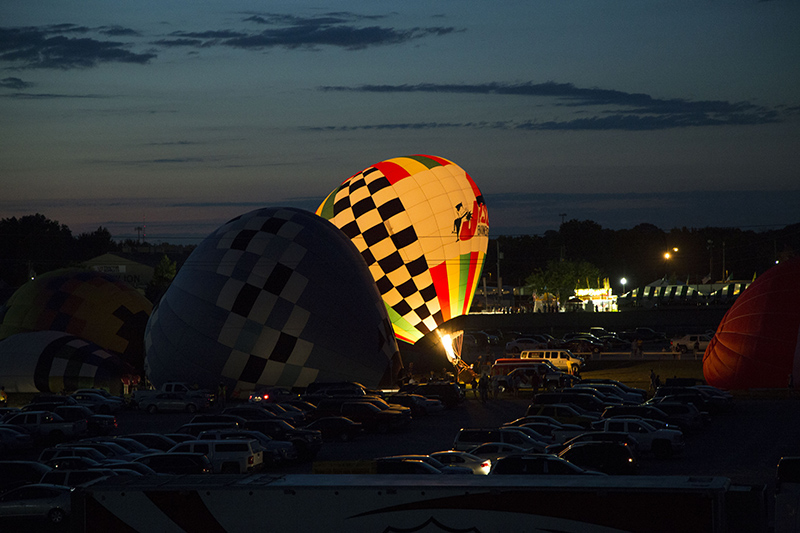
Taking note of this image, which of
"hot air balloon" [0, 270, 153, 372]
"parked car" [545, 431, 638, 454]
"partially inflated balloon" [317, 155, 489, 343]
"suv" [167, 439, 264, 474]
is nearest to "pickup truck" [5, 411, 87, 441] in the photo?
"suv" [167, 439, 264, 474]

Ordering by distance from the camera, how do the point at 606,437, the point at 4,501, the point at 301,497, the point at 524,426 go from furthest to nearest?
1. the point at 524,426
2. the point at 606,437
3. the point at 4,501
4. the point at 301,497

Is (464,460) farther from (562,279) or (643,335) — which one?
(562,279)

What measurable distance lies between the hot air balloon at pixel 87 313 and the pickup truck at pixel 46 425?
15602 mm

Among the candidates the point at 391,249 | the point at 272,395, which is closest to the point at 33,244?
the point at 391,249

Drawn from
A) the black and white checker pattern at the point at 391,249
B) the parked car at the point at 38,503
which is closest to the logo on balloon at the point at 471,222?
the black and white checker pattern at the point at 391,249

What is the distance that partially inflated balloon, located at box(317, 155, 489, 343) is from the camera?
44.2 m

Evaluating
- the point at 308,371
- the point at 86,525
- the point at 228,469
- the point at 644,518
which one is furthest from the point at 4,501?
the point at 308,371

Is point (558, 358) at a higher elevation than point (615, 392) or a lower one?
lower

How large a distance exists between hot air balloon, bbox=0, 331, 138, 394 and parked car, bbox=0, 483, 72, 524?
23659 mm

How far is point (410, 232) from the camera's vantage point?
4419 cm

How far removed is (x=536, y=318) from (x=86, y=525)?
6523 cm

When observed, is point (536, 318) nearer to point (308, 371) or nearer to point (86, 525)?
point (308, 371)

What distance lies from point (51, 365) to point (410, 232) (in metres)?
16.6

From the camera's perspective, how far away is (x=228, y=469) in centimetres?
1991
